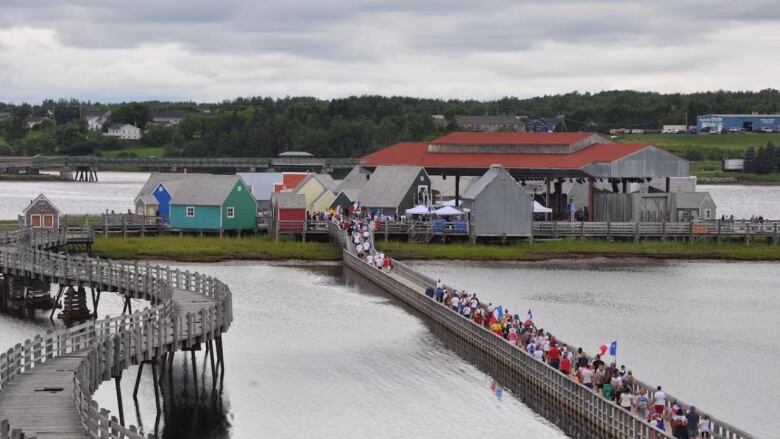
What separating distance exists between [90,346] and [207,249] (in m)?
46.2

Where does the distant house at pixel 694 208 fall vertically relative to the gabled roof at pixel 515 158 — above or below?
below

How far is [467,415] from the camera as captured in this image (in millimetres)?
43469

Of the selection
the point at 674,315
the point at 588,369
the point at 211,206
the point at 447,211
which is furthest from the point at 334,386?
the point at 211,206

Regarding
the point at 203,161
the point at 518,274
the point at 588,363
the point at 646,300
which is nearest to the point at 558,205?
the point at 518,274

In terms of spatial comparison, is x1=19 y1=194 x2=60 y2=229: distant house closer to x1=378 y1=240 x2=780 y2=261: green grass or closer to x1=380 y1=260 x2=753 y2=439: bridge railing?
x1=378 y1=240 x2=780 y2=261: green grass

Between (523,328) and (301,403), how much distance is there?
999 centimetres

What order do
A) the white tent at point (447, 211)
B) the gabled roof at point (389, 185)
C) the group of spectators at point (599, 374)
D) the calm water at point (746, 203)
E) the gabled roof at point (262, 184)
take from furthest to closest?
the calm water at point (746, 203), the gabled roof at point (262, 184), the gabled roof at point (389, 185), the white tent at point (447, 211), the group of spectators at point (599, 374)

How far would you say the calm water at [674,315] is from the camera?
4784 centimetres

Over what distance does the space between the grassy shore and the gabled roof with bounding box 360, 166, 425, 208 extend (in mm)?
7783

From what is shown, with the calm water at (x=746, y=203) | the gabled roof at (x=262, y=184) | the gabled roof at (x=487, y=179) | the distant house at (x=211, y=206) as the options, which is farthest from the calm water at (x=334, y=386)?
the calm water at (x=746, y=203)

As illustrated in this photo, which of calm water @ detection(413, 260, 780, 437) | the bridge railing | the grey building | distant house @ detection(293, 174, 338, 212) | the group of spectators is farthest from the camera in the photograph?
distant house @ detection(293, 174, 338, 212)

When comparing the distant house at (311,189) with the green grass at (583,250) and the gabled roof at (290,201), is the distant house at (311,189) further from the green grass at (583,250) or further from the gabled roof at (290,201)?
the green grass at (583,250)

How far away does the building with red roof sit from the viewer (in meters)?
94.9

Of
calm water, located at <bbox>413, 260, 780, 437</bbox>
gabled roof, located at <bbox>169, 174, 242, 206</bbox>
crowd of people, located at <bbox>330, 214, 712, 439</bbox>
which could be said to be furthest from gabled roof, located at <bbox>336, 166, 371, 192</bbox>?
crowd of people, located at <bbox>330, 214, 712, 439</bbox>
